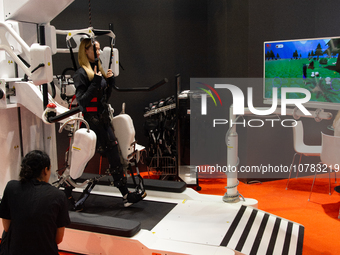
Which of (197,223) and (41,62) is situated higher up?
(41,62)

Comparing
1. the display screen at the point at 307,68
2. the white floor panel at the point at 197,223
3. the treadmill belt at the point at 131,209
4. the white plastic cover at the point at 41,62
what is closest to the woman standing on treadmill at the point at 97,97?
the treadmill belt at the point at 131,209

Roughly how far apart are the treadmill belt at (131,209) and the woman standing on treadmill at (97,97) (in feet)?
0.55

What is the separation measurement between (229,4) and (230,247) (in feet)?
13.1

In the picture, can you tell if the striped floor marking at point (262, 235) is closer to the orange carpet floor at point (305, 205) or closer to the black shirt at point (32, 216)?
the orange carpet floor at point (305, 205)

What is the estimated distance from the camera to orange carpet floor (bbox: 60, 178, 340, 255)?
3.50 metres

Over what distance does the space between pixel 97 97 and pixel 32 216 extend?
169cm

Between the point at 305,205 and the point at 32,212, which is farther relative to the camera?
the point at 305,205

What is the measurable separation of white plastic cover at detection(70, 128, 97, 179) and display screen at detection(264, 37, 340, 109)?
120 inches

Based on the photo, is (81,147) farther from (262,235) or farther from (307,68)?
(307,68)

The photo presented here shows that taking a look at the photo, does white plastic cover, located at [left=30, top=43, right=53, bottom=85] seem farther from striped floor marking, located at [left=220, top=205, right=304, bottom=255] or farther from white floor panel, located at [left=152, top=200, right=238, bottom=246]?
striped floor marking, located at [left=220, top=205, right=304, bottom=255]

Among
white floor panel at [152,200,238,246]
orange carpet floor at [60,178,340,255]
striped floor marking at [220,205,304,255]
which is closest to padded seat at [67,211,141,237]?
white floor panel at [152,200,238,246]

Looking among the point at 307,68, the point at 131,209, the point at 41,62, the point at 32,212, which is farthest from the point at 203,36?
the point at 32,212

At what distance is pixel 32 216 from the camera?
78.8 inches

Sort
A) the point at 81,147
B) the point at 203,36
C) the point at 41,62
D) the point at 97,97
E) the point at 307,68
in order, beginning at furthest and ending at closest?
the point at 203,36 < the point at 307,68 < the point at 97,97 < the point at 81,147 < the point at 41,62
